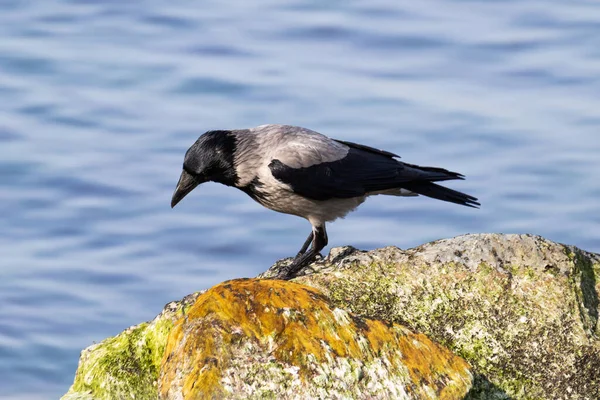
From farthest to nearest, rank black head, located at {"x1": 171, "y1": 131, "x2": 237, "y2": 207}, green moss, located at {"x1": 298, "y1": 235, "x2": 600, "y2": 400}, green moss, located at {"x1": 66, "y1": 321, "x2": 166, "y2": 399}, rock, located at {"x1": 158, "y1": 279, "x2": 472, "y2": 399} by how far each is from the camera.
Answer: black head, located at {"x1": 171, "y1": 131, "x2": 237, "y2": 207}, green moss, located at {"x1": 66, "y1": 321, "x2": 166, "y2": 399}, green moss, located at {"x1": 298, "y1": 235, "x2": 600, "y2": 400}, rock, located at {"x1": 158, "y1": 279, "x2": 472, "y2": 399}

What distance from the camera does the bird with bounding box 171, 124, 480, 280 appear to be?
712cm

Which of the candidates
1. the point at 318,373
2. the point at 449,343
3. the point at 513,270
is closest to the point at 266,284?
the point at 318,373

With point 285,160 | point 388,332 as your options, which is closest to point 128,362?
point 388,332

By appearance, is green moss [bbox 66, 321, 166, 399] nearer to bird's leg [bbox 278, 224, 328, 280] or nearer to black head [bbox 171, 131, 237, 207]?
bird's leg [bbox 278, 224, 328, 280]

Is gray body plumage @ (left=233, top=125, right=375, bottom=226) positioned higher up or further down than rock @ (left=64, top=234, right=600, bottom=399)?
higher up

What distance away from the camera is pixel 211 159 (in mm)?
7109

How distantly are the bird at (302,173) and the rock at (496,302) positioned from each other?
1012 millimetres

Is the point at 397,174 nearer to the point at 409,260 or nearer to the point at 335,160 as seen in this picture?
the point at 335,160

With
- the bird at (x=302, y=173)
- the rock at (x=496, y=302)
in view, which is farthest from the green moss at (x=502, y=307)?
the bird at (x=302, y=173)

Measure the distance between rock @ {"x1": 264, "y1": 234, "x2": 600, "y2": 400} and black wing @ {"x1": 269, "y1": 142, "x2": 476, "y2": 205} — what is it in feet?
3.28

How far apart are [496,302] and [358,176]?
199 cm

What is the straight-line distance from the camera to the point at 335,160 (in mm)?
7441

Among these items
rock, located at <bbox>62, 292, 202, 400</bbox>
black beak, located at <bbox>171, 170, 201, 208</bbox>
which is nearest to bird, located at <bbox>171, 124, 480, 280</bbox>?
black beak, located at <bbox>171, 170, 201, 208</bbox>

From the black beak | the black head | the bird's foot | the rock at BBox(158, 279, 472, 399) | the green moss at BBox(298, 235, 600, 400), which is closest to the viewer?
the rock at BBox(158, 279, 472, 399)
